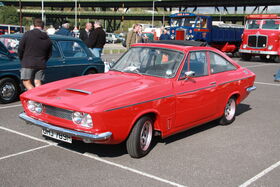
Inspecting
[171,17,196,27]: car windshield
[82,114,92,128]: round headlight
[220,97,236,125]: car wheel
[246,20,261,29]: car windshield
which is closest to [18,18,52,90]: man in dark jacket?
[82,114,92,128]: round headlight

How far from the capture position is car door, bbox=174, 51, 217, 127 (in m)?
5.52

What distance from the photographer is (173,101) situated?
533cm

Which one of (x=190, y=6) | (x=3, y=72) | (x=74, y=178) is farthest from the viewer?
(x=190, y=6)

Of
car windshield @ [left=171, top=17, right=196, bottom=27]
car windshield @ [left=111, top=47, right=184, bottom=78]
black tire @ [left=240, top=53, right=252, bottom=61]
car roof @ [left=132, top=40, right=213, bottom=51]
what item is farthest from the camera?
car windshield @ [left=171, top=17, right=196, bottom=27]

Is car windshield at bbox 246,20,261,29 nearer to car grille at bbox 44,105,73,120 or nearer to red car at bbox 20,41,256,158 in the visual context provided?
red car at bbox 20,41,256,158

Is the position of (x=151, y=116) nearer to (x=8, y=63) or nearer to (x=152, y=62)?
(x=152, y=62)

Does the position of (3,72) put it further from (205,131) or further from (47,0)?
(47,0)

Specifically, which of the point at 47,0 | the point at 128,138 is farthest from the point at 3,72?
the point at 47,0

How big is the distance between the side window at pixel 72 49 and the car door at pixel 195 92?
13.8 feet

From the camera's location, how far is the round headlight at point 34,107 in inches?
196

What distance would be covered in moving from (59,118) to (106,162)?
2.89 ft

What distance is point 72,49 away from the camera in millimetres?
9383

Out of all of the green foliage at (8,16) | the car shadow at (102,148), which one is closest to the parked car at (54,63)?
the car shadow at (102,148)

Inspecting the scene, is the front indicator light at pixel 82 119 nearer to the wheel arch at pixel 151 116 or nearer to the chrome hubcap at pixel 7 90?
the wheel arch at pixel 151 116
